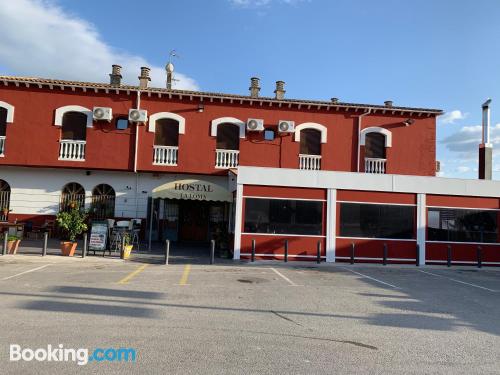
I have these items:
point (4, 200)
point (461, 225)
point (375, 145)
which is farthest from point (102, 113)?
point (461, 225)

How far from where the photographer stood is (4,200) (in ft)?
69.5

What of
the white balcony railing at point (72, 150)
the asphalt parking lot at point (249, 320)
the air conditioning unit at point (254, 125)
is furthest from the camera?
the air conditioning unit at point (254, 125)

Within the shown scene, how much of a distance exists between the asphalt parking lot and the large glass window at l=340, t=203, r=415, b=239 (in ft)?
14.3

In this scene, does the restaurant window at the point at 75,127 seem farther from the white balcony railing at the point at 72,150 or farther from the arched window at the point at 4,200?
the arched window at the point at 4,200

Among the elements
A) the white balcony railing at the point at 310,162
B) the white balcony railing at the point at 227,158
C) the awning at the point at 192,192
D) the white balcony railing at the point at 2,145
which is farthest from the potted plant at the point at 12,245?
the white balcony railing at the point at 310,162

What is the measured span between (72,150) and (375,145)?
15249mm

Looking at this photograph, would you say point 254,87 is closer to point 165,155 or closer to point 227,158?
point 227,158

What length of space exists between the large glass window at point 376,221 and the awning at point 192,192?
16.2ft

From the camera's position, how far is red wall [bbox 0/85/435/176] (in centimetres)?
2102

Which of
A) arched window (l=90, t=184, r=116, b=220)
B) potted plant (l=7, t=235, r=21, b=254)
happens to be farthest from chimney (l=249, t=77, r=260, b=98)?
potted plant (l=7, t=235, r=21, b=254)

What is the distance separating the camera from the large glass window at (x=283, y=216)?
1717 cm

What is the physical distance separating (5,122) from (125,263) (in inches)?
450

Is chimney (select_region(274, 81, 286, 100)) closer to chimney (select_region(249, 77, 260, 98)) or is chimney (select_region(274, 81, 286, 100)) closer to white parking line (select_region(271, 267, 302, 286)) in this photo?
chimney (select_region(249, 77, 260, 98))

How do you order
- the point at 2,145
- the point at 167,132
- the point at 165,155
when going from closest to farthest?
1. the point at 2,145
2. the point at 165,155
3. the point at 167,132
